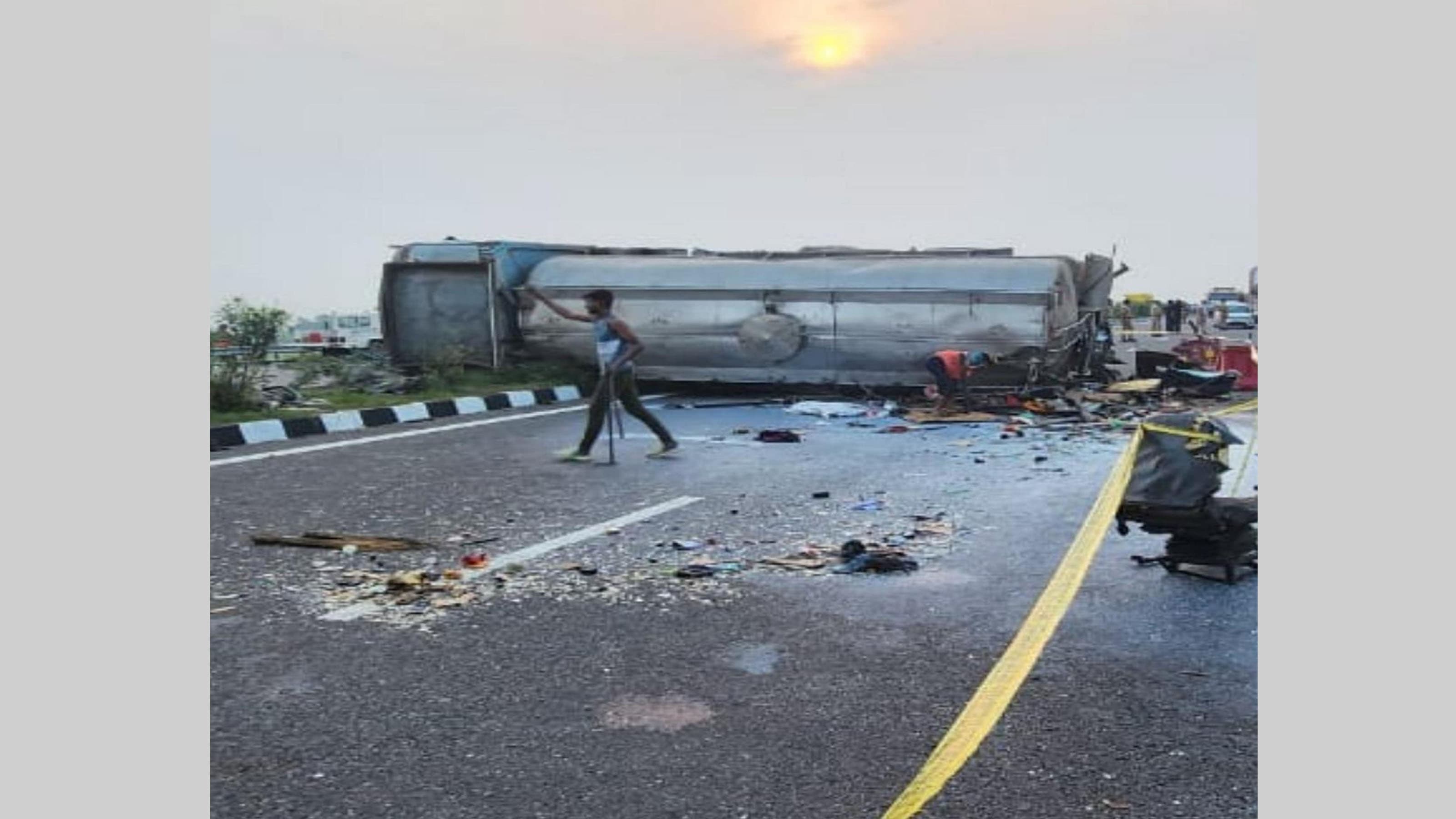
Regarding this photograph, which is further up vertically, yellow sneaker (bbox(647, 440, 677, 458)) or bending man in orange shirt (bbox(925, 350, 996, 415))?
bending man in orange shirt (bbox(925, 350, 996, 415))

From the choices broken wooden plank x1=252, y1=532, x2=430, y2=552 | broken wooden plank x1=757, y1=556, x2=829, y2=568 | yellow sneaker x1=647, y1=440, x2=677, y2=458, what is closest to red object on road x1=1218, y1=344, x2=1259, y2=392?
yellow sneaker x1=647, y1=440, x2=677, y2=458

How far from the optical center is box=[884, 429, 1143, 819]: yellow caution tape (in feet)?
9.39

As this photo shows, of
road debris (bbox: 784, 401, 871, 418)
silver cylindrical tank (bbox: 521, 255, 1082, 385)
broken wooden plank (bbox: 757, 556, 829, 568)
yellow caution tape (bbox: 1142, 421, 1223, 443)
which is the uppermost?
silver cylindrical tank (bbox: 521, 255, 1082, 385)

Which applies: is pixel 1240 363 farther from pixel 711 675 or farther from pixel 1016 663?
pixel 711 675

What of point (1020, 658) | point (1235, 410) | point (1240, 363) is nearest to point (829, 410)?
point (1235, 410)

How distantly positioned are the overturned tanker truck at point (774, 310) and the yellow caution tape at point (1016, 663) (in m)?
8.48

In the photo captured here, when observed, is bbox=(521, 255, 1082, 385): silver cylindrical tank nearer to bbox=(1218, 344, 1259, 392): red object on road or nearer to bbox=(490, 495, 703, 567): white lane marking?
bbox=(1218, 344, 1259, 392): red object on road

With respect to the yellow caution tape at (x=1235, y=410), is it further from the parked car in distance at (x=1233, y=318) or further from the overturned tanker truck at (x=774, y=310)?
the parked car in distance at (x=1233, y=318)

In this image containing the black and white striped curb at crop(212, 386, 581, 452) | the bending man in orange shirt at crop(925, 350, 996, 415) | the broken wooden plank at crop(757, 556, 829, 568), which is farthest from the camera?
the bending man in orange shirt at crop(925, 350, 996, 415)

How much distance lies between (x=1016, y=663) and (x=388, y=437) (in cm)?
790

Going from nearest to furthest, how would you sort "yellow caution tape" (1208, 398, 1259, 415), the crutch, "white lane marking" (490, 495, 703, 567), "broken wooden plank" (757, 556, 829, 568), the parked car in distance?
"broken wooden plank" (757, 556, 829, 568) < "white lane marking" (490, 495, 703, 567) < the crutch < "yellow caution tape" (1208, 398, 1259, 415) < the parked car in distance

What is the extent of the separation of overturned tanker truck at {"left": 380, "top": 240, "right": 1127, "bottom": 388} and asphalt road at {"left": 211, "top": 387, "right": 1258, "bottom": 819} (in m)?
7.67

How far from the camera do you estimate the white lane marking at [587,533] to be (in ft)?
17.7

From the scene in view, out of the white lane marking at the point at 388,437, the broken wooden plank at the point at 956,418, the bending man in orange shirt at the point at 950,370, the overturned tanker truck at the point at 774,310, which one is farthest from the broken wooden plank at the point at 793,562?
the overturned tanker truck at the point at 774,310
